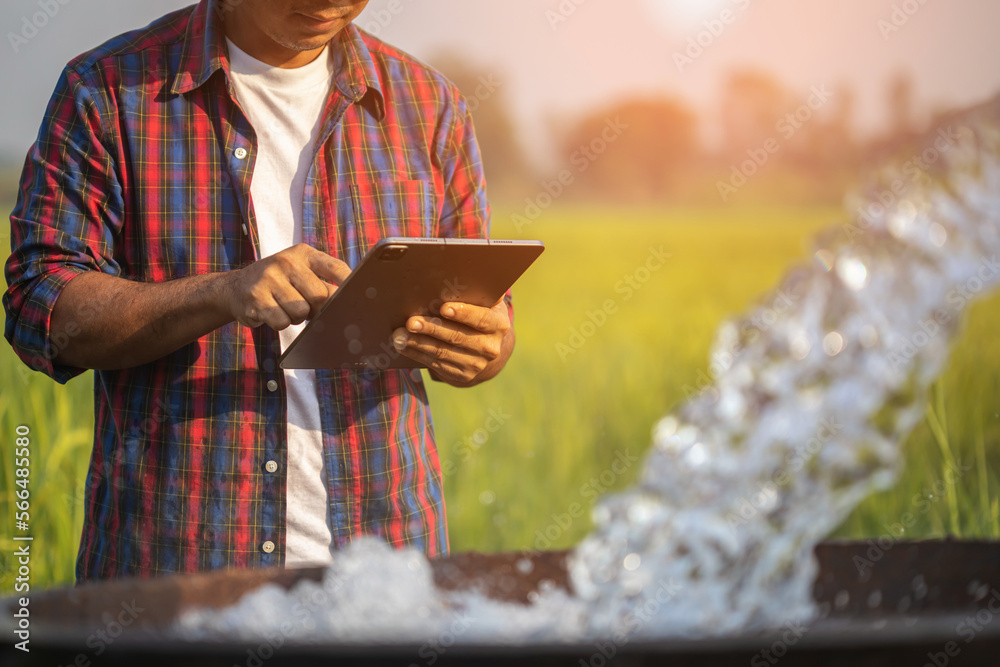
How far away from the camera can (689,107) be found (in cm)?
274

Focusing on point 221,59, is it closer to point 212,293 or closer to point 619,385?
point 212,293

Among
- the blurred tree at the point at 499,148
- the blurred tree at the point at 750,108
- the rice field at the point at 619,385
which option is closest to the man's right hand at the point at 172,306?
the rice field at the point at 619,385

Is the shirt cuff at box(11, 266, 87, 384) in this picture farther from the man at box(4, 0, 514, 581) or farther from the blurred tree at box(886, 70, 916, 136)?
the blurred tree at box(886, 70, 916, 136)

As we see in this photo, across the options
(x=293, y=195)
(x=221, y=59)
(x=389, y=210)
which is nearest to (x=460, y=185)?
(x=389, y=210)

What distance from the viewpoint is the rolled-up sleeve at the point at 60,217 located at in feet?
3.88

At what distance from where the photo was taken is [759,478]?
87 cm

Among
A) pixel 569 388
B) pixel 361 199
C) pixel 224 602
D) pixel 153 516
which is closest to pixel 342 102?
pixel 361 199

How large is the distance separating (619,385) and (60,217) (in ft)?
6.48

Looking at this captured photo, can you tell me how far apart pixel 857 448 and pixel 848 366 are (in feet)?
0.25

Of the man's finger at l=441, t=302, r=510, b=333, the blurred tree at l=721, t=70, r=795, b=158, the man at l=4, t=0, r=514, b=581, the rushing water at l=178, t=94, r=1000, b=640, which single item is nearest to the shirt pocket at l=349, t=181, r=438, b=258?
the man at l=4, t=0, r=514, b=581

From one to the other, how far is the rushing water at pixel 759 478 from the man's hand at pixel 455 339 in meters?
0.32

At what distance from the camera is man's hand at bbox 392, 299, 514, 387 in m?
1.10

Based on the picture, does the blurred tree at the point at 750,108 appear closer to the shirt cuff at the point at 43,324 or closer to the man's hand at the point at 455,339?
the man's hand at the point at 455,339

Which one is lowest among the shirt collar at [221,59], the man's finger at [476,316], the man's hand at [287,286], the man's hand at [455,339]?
the man's hand at [455,339]
